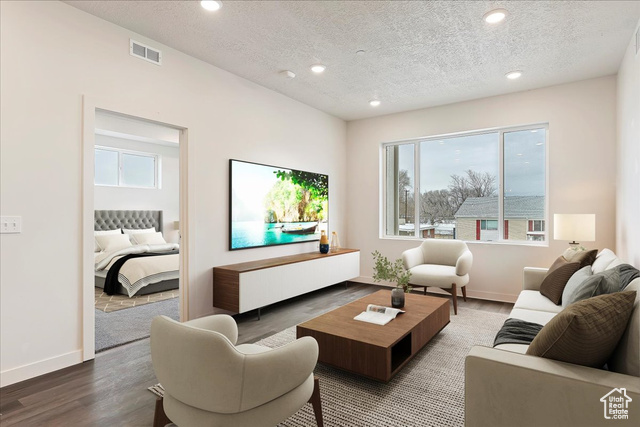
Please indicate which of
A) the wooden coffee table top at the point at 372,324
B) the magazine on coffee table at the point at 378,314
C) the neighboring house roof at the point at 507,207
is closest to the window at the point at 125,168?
the wooden coffee table top at the point at 372,324

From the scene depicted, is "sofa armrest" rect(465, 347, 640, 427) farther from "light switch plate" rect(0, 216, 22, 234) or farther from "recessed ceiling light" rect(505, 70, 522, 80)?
"recessed ceiling light" rect(505, 70, 522, 80)

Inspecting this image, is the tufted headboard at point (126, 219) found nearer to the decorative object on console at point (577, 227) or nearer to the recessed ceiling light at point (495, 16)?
the recessed ceiling light at point (495, 16)

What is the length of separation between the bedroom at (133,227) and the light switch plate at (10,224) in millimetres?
1131

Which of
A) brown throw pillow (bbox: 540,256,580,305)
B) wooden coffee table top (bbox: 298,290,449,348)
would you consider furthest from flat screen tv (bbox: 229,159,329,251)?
brown throw pillow (bbox: 540,256,580,305)

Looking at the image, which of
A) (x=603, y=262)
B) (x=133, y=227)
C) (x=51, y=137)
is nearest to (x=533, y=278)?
(x=603, y=262)

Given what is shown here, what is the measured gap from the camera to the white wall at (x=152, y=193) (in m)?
6.75

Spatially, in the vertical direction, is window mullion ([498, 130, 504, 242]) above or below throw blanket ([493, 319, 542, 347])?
above

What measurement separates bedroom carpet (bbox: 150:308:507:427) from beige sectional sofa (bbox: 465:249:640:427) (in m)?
0.61

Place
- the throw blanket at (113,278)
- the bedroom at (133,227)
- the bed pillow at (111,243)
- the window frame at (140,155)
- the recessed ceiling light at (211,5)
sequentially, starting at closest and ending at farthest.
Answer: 1. the recessed ceiling light at (211,5)
2. the bedroom at (133,227)
3. the throw blanket at (113,278)
4. the bed pillow at (111,243)
5. the window frame at (140,155)

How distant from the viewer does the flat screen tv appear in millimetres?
4137

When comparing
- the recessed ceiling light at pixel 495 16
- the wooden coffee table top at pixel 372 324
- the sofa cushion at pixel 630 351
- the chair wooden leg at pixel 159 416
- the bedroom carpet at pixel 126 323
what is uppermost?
the recessed ceiling light at pixel 495 16

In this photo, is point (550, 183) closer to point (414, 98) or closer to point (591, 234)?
point (591, 234)

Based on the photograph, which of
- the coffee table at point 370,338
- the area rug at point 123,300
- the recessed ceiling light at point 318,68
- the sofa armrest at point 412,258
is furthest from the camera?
Result: the sofa armrest at point 412,258

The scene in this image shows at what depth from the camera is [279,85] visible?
4430 millimetres
